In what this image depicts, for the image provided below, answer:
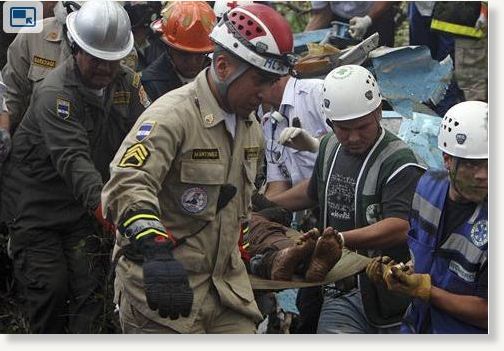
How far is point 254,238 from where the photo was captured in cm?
607

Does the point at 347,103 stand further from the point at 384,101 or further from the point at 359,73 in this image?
the point at 384,101

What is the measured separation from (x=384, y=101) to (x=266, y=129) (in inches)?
23.8

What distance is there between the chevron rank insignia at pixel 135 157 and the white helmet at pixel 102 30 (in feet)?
3.84

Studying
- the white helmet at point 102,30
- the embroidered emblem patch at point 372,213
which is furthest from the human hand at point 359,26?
the white helmet at point 102,30

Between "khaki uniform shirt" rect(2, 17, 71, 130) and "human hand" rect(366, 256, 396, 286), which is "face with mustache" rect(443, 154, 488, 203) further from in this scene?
"khaki uniform shirt" rect(2, 17, 71, 130)

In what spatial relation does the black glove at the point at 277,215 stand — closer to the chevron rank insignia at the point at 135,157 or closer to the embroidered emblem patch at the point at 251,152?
the embroidered emblem patch at the point at 251,152

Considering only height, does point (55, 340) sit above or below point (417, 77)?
below

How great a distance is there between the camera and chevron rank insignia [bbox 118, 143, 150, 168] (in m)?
4.73

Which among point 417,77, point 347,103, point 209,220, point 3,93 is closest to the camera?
point 209,220

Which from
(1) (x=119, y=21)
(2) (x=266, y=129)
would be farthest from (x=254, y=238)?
(1) (x=119, y=21)

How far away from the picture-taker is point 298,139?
6.38 m

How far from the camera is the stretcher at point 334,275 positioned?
5.73m

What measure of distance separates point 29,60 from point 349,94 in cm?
165

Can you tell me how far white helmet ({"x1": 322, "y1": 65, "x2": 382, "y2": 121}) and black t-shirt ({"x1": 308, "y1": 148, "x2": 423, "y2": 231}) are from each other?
20cm
